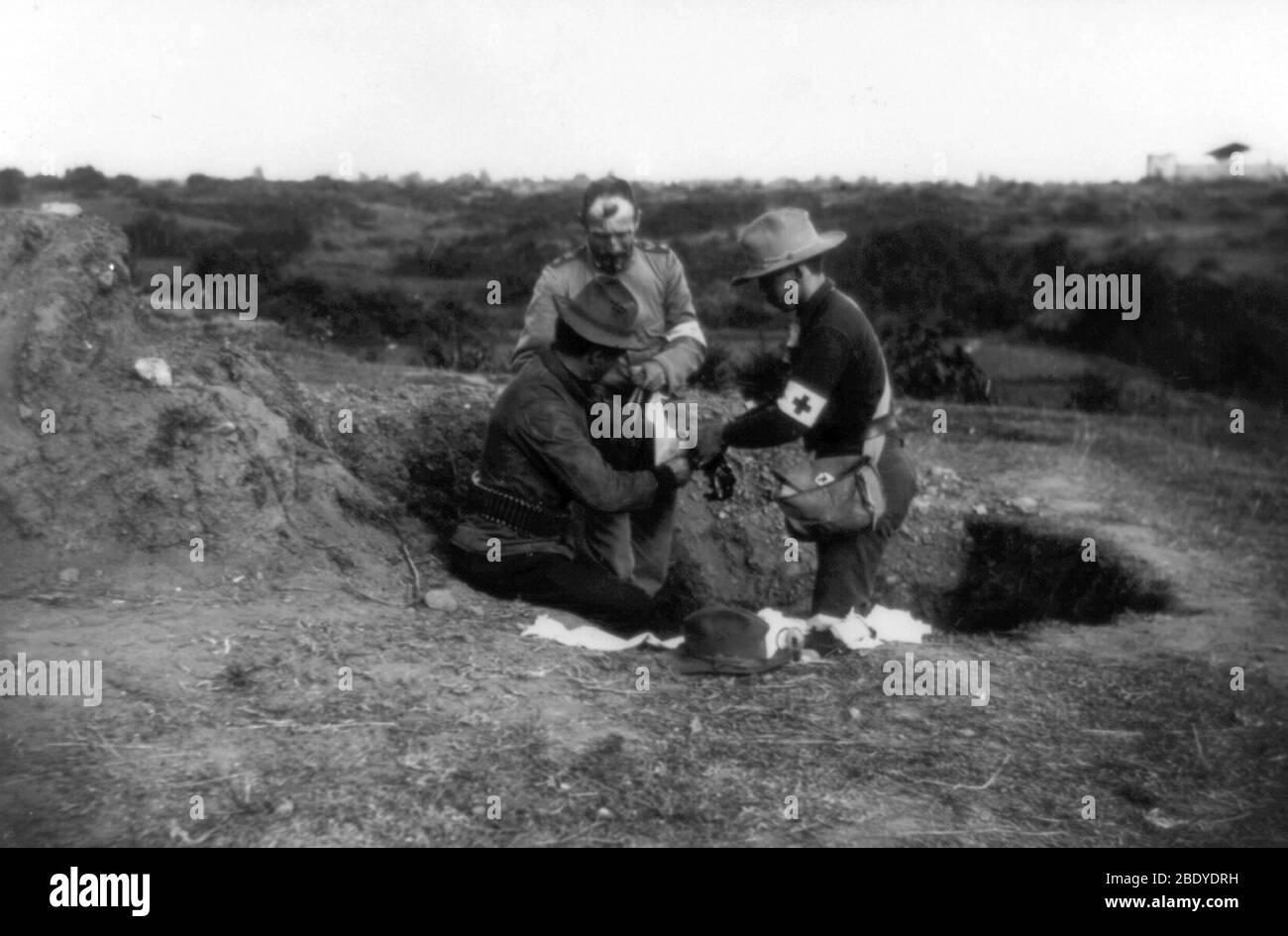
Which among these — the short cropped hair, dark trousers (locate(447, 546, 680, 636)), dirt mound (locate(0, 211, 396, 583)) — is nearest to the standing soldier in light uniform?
the short cropped hair

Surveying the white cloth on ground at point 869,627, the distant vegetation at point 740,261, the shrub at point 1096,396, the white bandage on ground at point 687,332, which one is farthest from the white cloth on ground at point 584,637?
the shrub at point 1096,396

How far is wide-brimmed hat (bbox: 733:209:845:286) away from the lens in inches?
197

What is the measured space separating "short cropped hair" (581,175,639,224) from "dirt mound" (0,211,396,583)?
1881mm

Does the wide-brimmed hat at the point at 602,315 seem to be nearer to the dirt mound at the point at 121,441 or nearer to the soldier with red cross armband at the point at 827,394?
the soldier with red cross armband at the point at 827,394

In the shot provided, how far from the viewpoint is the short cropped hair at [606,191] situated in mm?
6027

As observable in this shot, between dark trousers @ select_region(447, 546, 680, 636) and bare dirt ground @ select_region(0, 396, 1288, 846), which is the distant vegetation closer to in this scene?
dark trousers @ select_region(447, 546, 680, 636)

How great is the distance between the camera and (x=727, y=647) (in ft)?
16.0

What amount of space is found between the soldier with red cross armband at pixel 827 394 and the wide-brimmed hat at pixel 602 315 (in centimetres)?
56

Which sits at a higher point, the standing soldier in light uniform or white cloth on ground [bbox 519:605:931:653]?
the standing soldier in light uniform

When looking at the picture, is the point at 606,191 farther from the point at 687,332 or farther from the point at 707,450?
the point at 707,450

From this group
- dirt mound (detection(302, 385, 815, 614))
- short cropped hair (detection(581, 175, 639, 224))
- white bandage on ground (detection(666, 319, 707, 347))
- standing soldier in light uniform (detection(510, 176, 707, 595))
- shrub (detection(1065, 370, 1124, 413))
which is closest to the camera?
standing soldier in light uniform (detection(510, 176, 707, 595))

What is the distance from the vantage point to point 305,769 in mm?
3699

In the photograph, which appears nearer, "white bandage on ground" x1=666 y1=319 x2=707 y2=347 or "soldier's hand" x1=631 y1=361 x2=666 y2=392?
"soldier's hand" x1=631 y1=361 x2=666 y2=392
